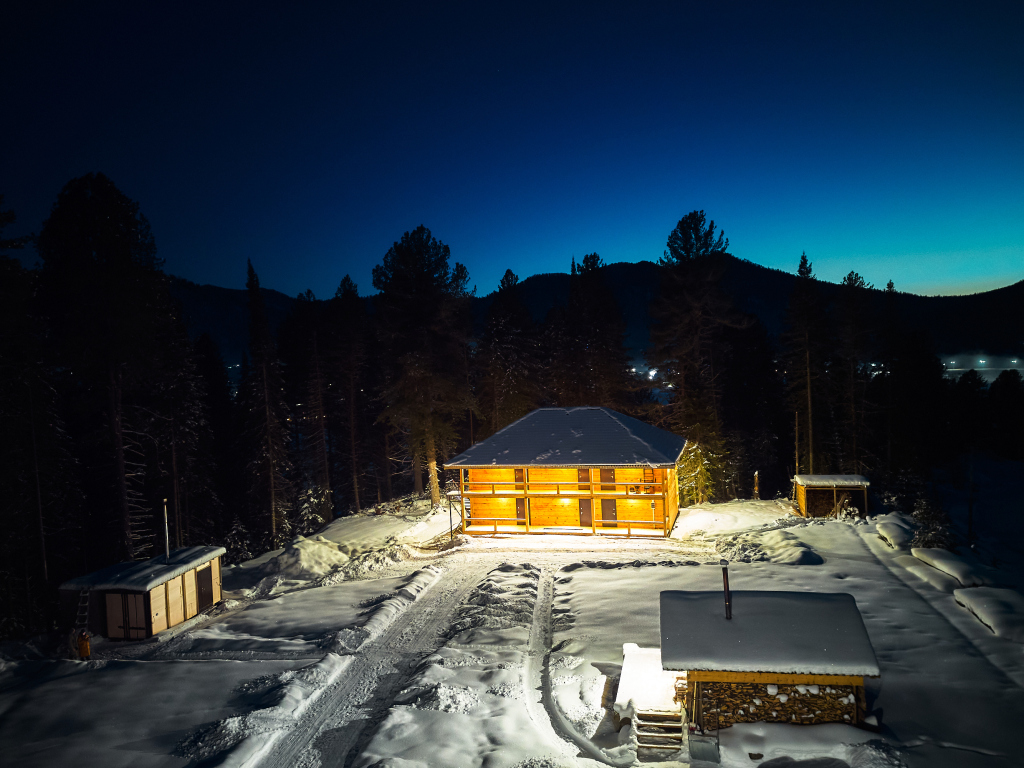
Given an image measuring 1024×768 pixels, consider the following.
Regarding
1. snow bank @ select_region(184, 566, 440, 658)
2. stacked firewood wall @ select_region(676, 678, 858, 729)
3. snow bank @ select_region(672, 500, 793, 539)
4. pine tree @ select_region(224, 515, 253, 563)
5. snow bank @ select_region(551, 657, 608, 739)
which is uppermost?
stacked firewood wall @ select_region(676, 678, 858, 729)

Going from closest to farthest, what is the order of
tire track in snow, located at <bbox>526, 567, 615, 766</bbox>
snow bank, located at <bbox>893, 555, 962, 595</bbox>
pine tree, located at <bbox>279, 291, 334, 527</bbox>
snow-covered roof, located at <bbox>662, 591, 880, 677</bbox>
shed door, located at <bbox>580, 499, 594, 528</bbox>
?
A: 1. snow-covered roof, located at <bbox>662, 591, 880, 677</bbox>
2. tire track in snow, located at <bbox>526, 567, 615, 766</bbox>
3. snow bank, located at <bbox>893, 555, 962, 595</bbox>
4. shed door, located at <bbox>580, 499, 594, 528</bbox>
5. pine tree, located at <bbox>279, 291, 334, 527</bbox>

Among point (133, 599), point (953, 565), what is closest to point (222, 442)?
point (133, 599)

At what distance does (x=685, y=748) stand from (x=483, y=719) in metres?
→ 3.18

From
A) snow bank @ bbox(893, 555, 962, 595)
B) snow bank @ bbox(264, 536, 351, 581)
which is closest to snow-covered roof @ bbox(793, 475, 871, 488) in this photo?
snow bank @ bbox(893, 555, 962, 595)

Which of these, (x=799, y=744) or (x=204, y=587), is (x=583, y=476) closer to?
(x=204, y=587)

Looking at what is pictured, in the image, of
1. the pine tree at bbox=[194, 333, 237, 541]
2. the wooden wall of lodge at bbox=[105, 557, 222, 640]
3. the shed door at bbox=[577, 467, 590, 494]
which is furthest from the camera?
the pine tree at bbox=[194, 333, 237, 541]

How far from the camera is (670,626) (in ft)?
30.0

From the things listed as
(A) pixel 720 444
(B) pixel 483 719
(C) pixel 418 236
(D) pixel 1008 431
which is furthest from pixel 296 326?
(D) pixel 1008 431

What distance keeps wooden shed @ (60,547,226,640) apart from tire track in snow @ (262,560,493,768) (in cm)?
619

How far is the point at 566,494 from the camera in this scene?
2194cm

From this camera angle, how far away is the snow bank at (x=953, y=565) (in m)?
14.2

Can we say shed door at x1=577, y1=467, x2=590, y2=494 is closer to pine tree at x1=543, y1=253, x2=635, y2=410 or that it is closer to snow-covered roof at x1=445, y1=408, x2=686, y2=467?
snow-covered roof at x1=445, y1=408, x2=686, y2=467

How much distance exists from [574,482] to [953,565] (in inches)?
460

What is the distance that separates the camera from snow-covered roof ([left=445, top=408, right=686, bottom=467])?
21062mm
